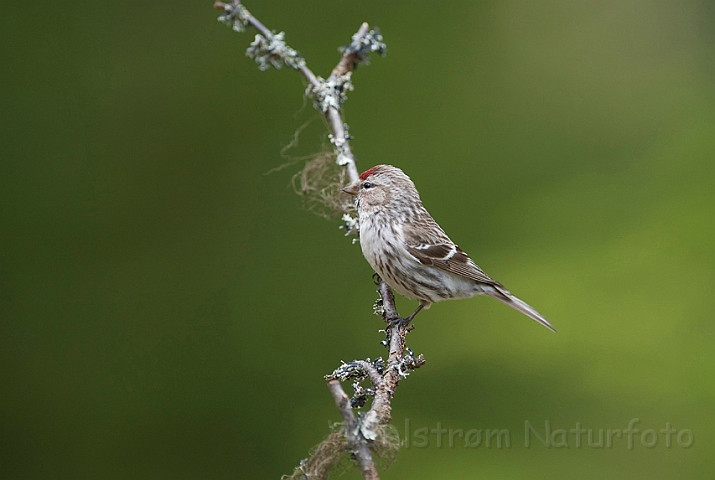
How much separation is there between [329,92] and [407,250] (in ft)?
2.24

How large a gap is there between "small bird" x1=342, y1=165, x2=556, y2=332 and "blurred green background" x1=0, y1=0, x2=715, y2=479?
680mm

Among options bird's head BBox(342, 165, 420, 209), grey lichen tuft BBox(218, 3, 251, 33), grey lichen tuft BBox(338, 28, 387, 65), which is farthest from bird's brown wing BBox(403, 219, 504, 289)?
grey lichen tuft BBox(218, 3, 251, 33)

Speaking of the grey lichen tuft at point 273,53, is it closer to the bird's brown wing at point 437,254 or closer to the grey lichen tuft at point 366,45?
the grey lichen tuft at point 366,45

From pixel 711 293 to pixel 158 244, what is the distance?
103 inches

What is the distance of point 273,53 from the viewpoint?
111 inches

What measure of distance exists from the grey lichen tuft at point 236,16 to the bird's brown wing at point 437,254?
3.25 ft

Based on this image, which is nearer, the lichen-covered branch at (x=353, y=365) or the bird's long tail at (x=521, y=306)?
the lichen-covered branch at (x=353, y=365)

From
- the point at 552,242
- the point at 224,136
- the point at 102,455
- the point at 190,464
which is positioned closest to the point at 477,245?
the point at 552,242

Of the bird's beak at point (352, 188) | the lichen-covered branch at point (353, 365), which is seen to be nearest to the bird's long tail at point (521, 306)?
the lichen-covered branch at point (353, 365)

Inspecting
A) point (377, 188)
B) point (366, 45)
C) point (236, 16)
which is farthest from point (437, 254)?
point (236, 16)

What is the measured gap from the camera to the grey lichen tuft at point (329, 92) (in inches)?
110

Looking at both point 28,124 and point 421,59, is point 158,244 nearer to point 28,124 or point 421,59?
point 28,124

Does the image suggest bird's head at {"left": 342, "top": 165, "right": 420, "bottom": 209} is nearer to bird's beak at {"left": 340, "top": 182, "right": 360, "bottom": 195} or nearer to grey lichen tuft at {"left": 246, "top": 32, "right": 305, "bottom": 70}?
bird's beak at {"left": 340, "top": 182, "right": 360, "bottom": 195}

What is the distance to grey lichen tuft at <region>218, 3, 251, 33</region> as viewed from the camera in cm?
270
